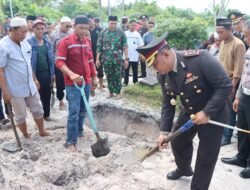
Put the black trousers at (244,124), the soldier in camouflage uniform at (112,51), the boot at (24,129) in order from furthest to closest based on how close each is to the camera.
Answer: the soldier in camouflage uniform at (112,51), the boot at (24,129), the black trousers at (244,124)

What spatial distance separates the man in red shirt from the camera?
443cm

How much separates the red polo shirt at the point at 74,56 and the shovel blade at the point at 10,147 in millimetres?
1227

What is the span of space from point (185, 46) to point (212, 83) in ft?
20.4

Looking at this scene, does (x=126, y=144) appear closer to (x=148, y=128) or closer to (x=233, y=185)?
(x=148, y=128)

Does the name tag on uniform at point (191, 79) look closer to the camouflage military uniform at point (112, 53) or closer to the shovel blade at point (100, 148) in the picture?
the shovel blade at point (100, 148)

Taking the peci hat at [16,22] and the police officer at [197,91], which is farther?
the peci hat at [16,22]

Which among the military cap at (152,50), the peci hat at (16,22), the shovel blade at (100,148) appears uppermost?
the peci hat at (16,22)

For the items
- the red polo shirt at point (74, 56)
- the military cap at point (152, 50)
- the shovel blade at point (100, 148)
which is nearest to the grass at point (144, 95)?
the red polo shirt at point (74, 56)

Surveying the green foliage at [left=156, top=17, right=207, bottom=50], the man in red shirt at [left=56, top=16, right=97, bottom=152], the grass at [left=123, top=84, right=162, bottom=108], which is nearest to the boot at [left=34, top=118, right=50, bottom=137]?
the man in red shirt at [left=56, top=16, right=97, bottom=152]

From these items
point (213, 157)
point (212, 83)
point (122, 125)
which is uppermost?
point (212, 83)

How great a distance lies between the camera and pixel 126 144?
5082mm

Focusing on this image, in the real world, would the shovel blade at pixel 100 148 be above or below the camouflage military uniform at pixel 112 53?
below

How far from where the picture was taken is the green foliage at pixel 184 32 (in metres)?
8.70

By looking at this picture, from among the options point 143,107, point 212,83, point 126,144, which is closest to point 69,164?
point 126,144
